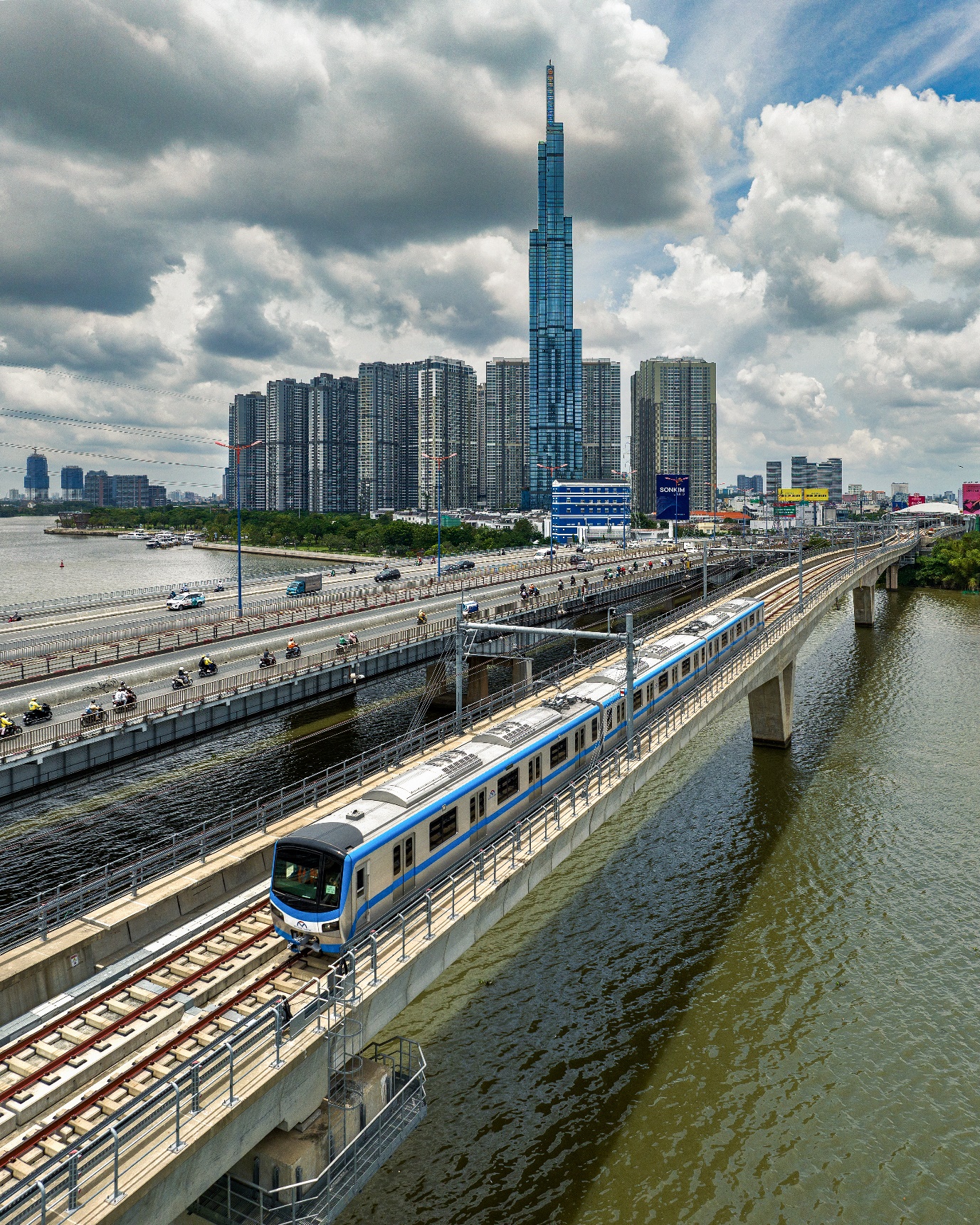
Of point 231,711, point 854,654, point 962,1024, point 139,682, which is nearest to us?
point 962,1024

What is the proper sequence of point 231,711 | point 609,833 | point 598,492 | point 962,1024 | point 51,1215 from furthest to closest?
point 598,492, point 231,711, point 609,833, point 962,1024, point 51,1215

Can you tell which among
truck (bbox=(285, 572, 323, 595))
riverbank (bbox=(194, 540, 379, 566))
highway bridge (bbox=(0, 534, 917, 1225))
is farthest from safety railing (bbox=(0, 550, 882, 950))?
riverbank (bbox=(194, 540, 379, 566))

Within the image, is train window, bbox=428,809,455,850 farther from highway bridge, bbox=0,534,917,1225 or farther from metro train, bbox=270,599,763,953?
highway bridge, bbox=0,534,917,1225

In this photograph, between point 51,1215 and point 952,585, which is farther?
point 952,585

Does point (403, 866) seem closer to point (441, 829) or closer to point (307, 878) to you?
point (441, 829)

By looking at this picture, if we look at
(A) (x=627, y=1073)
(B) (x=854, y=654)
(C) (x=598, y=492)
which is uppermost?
(C) (x=598, y=492)

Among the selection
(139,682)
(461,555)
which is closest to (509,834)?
(139,682)

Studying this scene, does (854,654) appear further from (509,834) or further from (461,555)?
(461,555)
